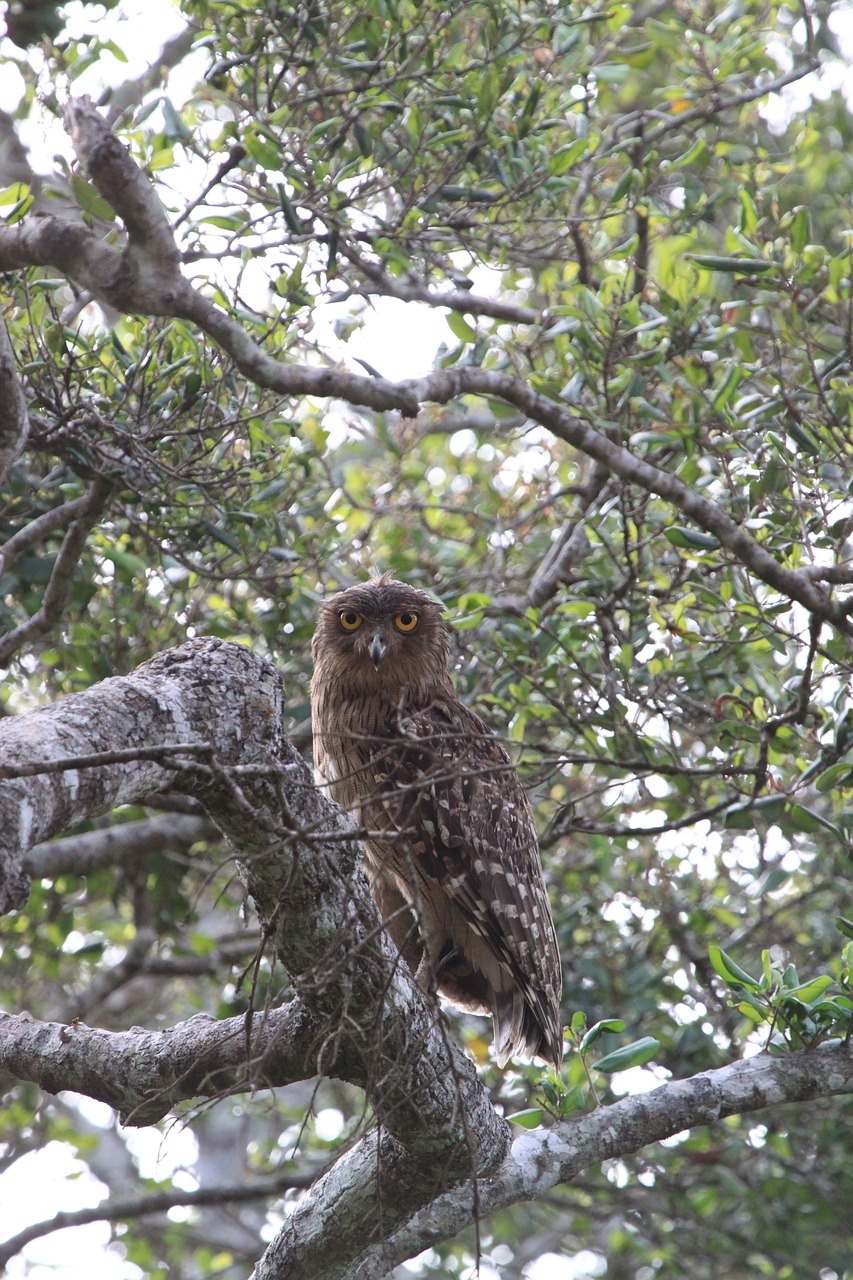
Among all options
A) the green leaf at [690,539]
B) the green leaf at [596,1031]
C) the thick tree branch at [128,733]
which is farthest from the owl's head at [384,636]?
the thick tree branch at [128,733]

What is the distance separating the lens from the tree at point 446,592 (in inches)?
105

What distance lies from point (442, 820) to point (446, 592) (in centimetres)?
181

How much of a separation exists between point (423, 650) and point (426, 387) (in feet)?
3.62

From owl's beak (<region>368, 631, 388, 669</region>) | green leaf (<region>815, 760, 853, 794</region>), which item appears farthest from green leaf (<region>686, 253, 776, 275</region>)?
owl's beak (<region>368, 631, 388, 669</region>)

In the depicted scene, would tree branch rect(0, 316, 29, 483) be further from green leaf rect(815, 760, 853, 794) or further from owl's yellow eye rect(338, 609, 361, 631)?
→ green leaf rect(815, 760, 853, 794)

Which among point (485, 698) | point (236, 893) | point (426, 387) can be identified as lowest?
point (236, 893)

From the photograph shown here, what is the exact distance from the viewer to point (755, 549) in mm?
3627

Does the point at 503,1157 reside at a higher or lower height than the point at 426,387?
lower

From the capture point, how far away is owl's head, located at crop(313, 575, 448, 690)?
445 centimetres

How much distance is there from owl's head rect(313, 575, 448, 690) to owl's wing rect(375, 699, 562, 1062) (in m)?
0.27

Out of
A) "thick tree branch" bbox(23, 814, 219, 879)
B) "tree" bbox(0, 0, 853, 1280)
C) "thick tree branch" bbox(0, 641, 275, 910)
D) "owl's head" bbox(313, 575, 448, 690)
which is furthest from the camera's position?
"thick tree branch" bbox(23, 814, 219, 879)

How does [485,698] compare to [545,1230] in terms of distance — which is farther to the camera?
[545,1230]

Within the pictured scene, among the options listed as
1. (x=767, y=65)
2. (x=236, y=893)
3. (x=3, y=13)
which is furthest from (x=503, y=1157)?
(x=767, y=65)

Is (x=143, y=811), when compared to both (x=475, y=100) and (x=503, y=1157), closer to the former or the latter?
(x=503, y=1157)
